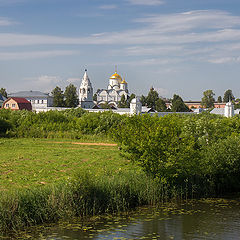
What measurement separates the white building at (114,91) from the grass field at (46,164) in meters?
104

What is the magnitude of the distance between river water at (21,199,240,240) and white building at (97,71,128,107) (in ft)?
378

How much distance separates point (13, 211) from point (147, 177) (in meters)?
5.72

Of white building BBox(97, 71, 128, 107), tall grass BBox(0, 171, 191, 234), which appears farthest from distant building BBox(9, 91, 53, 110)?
tall grass BBox(0, 171, 191, 234)

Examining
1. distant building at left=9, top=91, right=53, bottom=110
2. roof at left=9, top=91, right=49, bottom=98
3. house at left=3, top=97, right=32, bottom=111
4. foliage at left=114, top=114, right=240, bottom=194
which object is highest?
roof at left=9, top=91, right=49, bottom=98

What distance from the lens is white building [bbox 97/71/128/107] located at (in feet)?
436

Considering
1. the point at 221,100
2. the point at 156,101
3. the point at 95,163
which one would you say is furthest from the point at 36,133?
the point at 221,100

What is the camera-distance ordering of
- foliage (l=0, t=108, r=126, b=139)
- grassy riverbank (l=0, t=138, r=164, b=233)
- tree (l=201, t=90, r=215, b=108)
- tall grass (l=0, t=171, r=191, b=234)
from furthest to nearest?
tree (l=201, t=90, r=215, b=108), foliage (l=0, t=108, r=126, b=139), grassy riverbank (l=0, t=138, r=164, b=233), tall grass (l=0, t=171, r=191, b=234)

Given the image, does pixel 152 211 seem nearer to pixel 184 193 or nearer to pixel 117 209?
pixel 117 209

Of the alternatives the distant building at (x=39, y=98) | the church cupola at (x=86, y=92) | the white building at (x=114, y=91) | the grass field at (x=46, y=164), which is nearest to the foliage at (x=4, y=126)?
the grass field at (x=46, y=164)

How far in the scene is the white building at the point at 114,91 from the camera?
133 metres

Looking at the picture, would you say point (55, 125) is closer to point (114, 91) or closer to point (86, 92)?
point (86, 92)

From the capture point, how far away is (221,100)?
18925cm

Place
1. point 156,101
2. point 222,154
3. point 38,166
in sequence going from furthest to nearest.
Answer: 1. point 156,101
2. point 38,166
3. point 222,154

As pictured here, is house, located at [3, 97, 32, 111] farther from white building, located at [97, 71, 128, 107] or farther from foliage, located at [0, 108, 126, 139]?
foliage, located at [0, 108, 126, 139]
